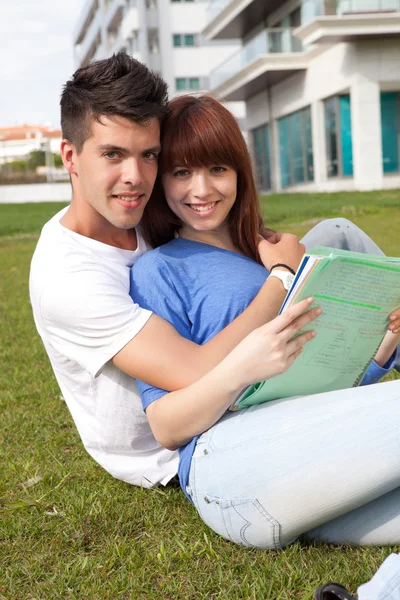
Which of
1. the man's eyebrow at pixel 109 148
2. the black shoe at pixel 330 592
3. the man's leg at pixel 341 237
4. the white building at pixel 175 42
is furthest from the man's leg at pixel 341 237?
the white building at pixel 175 42

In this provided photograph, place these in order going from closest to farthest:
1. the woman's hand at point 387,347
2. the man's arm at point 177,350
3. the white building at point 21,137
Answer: the man's arm at point 177,350, the woman's hand at point 387,347, the white building at point 21,137

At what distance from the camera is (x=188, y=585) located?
2.12 meters

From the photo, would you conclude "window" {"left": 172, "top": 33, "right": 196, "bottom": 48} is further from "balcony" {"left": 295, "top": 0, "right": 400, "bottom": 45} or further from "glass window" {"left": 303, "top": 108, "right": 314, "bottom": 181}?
"balcony" {"left": 295, "top": 0, "right": 400, "bottom": 45}

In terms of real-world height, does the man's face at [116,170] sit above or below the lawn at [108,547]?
above

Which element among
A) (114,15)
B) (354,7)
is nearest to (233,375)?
(354,7)

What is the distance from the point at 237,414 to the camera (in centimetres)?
220

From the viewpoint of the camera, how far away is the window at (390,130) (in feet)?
77.5

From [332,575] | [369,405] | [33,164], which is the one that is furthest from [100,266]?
[33,164]

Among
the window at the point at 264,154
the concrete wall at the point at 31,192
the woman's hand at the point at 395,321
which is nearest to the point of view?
the woman's hand at the point at 395,321

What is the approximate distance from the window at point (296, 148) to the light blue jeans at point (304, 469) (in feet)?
79.7

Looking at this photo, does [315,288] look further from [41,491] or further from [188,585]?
[41,491]

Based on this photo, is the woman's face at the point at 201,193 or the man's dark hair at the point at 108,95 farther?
the woman's face at the point at 201,193

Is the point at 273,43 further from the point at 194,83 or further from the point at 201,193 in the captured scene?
the point at 201,193

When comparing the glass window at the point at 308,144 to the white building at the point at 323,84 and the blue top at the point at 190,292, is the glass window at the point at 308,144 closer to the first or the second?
the white building at the point at 323,84
